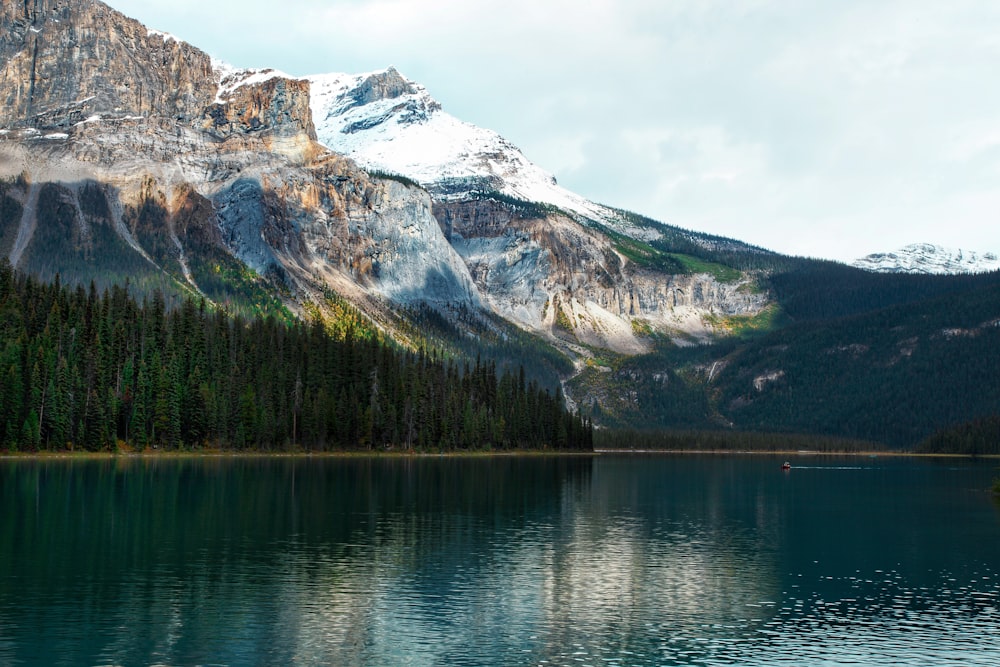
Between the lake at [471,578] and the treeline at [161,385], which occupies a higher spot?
the treeline at [161,385]

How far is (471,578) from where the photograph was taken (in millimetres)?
58656

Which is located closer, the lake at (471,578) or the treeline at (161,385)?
the lake at (471,578)

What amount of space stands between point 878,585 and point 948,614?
7.97 meters

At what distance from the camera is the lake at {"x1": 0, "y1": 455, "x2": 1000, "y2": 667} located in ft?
141

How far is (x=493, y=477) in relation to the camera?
459 ft

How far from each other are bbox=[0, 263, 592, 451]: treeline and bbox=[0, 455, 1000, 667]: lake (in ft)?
121

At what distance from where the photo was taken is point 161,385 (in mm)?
160625

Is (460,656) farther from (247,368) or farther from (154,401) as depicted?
(247,368)

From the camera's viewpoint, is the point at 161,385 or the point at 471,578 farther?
the point at 161,385

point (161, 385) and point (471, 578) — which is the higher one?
point (161, 385)

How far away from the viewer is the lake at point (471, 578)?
4297 centimetres

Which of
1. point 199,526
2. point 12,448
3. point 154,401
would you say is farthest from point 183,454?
point 199,526

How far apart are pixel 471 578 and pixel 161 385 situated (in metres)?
114

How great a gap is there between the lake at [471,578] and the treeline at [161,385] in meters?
36.9
